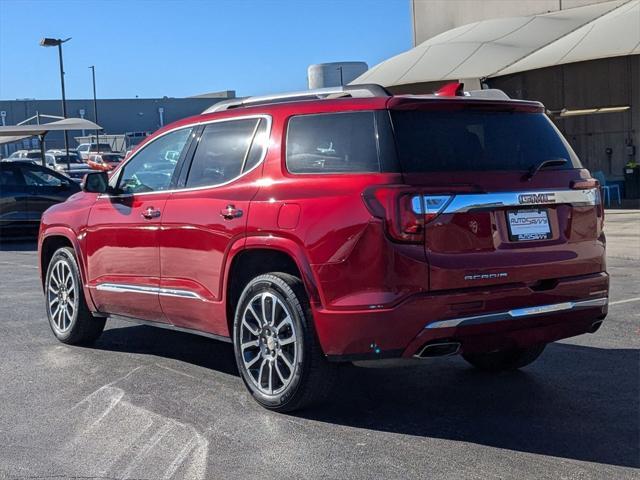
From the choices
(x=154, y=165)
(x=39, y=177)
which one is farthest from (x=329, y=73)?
(x=154, y=165)

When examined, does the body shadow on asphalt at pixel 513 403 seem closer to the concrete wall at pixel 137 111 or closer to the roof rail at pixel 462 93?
the roof rail at pixel 462 93

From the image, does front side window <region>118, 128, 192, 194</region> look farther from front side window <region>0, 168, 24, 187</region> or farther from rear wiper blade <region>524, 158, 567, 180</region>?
front side window <region>0, 168, 24, 187</region>

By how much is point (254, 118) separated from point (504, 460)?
269 centimetres

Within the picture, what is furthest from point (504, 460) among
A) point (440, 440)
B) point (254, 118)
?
point (254, 118)

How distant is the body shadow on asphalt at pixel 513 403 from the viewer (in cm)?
499

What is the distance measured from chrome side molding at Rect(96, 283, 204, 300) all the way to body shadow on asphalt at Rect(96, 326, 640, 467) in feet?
2.30

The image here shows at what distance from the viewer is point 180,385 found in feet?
20.9

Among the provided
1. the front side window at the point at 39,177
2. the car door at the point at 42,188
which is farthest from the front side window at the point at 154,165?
the front side window at the point at 39,177

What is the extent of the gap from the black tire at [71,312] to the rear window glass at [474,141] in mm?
3560

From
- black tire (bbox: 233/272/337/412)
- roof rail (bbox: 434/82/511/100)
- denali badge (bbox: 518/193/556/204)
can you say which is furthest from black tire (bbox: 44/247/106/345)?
denali badge (bbox: 518/193/556/204)

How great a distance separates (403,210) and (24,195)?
14.3m

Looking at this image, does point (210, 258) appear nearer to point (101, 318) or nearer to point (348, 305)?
point (348, 305)

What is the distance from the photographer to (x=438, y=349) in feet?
16.6

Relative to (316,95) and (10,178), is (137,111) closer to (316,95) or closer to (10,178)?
(10,178)
